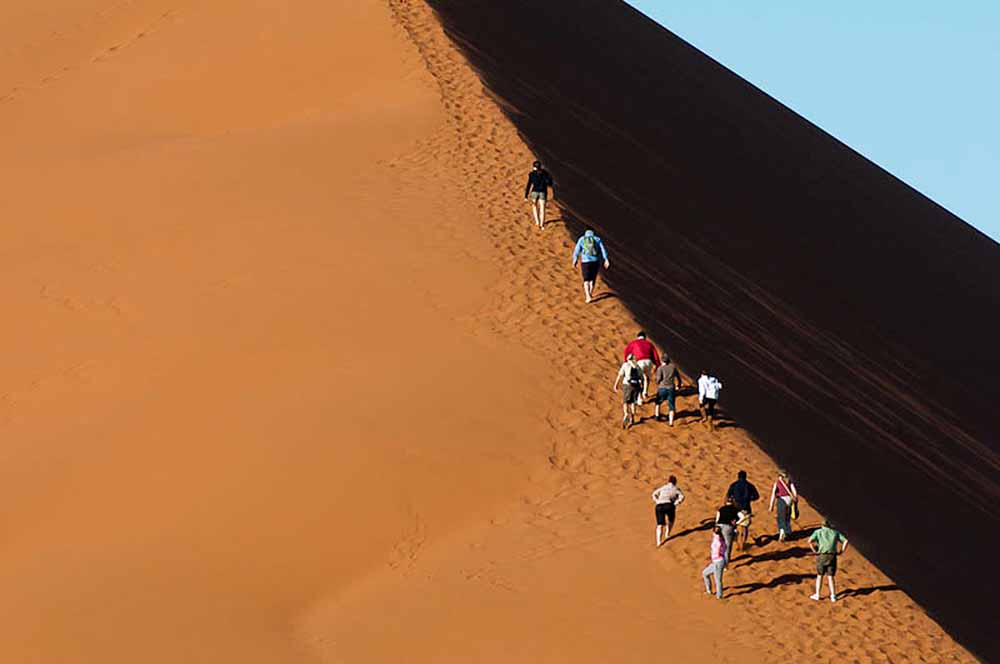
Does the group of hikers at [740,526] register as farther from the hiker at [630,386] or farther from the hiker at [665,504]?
the hiker at [630,386]

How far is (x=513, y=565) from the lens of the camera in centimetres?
1975

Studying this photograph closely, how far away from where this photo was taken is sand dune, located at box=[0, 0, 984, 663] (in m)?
19.1

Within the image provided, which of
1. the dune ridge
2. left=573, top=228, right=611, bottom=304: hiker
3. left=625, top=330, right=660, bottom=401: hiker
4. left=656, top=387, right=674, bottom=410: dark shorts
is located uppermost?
left=573, top=228, right=611, bottom=304: hiker

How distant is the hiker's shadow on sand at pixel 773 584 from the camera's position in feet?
64.6

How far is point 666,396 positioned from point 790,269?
59.4 feet

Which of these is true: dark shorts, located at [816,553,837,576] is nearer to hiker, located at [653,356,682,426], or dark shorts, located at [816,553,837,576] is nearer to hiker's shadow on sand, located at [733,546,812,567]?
hiker's shadow on sand, located at [733,546,812,567]

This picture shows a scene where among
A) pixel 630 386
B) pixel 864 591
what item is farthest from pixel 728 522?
pixel 630 386

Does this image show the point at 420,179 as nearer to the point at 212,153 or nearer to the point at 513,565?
the point at 212,153

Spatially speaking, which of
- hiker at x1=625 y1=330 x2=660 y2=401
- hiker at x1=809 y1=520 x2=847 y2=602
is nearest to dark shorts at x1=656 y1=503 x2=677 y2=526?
hiker at x1=809 y1=520 x2=847 y2=602

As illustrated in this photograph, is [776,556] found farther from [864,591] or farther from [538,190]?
[538,190]

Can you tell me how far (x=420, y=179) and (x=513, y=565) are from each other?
10.1 meters

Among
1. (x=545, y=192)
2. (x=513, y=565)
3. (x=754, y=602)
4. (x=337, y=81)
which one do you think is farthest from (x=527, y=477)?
(x=337, y=81)

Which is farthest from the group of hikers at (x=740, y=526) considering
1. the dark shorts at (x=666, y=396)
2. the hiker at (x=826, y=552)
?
the dark shorts at (x=666, y=396)

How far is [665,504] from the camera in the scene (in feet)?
65.1
